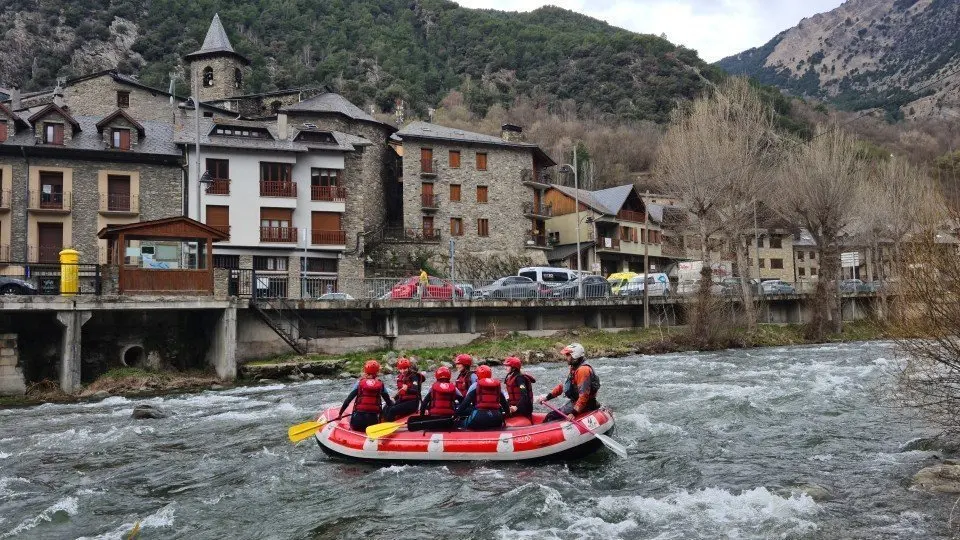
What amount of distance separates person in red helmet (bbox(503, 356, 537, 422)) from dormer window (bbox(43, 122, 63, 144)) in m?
33.8

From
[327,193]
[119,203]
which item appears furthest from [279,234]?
[119,203]

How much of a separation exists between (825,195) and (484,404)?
34580mm

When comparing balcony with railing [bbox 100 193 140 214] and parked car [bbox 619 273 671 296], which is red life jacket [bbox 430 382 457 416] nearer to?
parked car [bbox 619 273 671 296]

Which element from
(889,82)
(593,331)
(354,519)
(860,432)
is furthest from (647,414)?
(889,82)

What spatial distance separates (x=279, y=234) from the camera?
44750 mm

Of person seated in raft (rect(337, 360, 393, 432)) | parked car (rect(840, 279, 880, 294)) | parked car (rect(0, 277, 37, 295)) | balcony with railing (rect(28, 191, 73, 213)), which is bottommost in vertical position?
person seated in raft (rect(337, 360, 393, 432))

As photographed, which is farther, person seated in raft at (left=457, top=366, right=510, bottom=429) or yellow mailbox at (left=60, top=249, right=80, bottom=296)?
yellow mailbox at (left=60, top=249, right=80, bottom=296)

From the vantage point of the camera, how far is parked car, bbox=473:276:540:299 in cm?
3781

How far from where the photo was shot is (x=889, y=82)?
184 m

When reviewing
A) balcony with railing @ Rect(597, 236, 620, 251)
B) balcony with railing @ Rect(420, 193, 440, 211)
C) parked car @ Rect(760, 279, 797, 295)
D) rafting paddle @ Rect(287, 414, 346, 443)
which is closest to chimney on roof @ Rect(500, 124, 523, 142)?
balcony with railing @ Rect(420, 193, 440, 211)

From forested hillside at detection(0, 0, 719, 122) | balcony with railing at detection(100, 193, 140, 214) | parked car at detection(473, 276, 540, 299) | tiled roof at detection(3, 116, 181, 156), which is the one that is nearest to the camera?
parked car at detection(473, 276, 540, 299)

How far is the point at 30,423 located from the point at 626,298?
2908 centimetres

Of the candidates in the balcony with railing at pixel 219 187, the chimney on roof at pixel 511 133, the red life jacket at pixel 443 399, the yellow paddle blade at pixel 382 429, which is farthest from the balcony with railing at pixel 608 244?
the yellow paddle blade at pixel 382 429

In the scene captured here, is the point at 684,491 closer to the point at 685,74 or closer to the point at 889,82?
the point at 685,74
